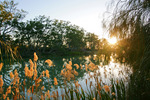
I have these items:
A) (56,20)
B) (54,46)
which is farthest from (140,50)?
(56,20)

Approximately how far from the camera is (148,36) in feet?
8.27

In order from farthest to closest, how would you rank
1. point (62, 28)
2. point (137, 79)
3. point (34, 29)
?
point (62, 28) → point (34, 29) → point (137, 79)

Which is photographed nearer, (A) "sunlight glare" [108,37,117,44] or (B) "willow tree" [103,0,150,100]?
(B) "willow tree" [103,0,150,100]

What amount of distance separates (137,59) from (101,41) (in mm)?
896

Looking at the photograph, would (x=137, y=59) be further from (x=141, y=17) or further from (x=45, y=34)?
(x=45, y=34)

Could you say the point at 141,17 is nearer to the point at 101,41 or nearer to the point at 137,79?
the point at 101,41

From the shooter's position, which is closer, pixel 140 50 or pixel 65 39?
pixel 140 50

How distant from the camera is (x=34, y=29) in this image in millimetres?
40750

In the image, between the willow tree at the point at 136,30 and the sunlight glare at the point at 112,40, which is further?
the sunlight glare at the point at 112,40

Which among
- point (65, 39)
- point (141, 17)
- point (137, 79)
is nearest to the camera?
point (137, 79)

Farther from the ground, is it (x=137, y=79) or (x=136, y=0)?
(x=136, y=0)

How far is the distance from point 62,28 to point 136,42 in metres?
46.0

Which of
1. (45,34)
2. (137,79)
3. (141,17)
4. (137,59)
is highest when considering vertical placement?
(45,34)

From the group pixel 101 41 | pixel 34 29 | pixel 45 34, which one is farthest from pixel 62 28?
pixel 101 41
